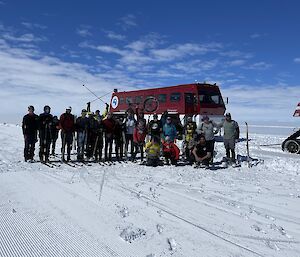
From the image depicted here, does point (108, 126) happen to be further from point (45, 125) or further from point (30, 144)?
point (30, 144)

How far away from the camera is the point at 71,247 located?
408 centimetres

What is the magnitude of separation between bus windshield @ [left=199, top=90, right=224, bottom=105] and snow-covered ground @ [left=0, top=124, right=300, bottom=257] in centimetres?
926

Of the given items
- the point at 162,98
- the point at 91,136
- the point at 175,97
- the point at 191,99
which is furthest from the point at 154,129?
the point at 162,98

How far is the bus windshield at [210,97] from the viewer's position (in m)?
18.3

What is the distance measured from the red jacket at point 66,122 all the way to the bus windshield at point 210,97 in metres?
9.02

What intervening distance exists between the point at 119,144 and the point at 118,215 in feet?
20.8

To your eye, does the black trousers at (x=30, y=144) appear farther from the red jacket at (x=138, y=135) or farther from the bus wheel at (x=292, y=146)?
the bus wheel at (x=292, y=146)

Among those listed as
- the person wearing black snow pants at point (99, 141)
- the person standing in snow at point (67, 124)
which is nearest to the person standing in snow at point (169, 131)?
the person wearing black snow pants at point (99, 141)

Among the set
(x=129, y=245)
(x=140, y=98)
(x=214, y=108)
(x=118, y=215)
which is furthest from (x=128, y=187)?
(x=140, y=98)

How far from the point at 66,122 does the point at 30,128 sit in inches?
45.9

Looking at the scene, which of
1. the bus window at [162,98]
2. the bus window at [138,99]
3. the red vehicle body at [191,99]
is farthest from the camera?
the bus window at [138,99]

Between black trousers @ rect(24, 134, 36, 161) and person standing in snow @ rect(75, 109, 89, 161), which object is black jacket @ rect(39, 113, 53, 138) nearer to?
black trousers @ rect(24, 134, 36, 161)

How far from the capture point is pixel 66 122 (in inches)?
432

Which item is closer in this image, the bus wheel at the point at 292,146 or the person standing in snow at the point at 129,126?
the person standing in snow at the point at 129,126
